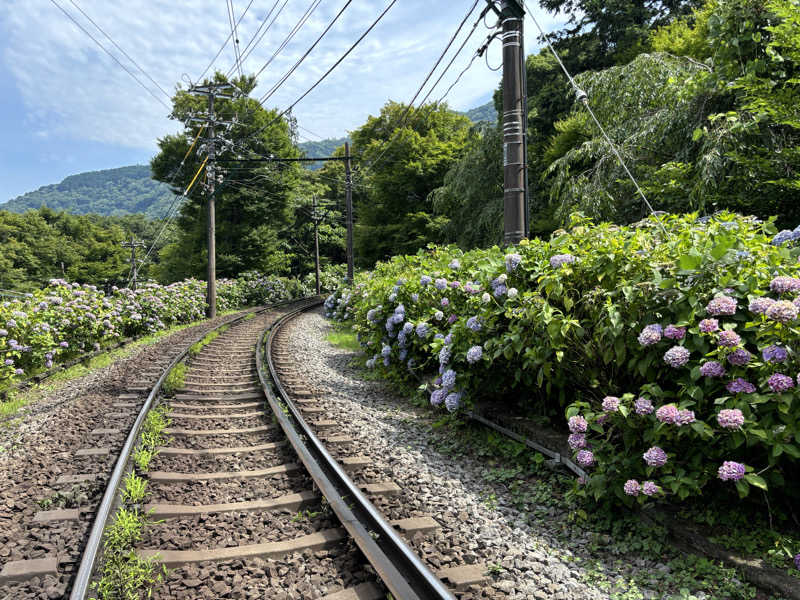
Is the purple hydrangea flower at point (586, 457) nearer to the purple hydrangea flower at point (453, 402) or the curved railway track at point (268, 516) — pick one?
the curved railway track at point (268, 516)

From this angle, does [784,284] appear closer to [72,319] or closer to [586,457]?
[586,457]

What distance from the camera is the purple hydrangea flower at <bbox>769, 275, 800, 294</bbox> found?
2.60m

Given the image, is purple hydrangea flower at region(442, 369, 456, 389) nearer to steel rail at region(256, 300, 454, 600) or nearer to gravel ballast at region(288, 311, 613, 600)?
gravel ballast at region(288, 311, 613, 600)

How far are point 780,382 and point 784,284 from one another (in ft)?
1.78

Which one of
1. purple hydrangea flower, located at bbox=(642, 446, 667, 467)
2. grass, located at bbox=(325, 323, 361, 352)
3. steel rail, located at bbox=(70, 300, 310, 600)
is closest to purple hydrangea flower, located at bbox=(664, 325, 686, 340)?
purple hydrangea flower, located at bbox=(642, 446, 667, 467)

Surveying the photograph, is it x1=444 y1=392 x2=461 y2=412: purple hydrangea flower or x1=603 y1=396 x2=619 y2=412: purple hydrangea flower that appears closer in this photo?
x1=603 y1=396 x2=619 y2=412: purple hydrangea flower

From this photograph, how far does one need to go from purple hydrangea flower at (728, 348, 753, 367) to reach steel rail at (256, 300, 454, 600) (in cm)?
192

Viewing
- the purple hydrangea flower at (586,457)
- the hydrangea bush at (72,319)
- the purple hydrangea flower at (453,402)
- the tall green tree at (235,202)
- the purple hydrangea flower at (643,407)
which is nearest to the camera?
the purple hydrangea flower at (643,407)

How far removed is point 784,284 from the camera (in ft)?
8.55

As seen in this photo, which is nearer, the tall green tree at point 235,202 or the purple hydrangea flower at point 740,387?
the purple hydrangea flower at point 740,387

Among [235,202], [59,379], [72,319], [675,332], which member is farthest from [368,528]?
[235,202]

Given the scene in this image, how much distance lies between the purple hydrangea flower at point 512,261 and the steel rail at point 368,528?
7.75 feet

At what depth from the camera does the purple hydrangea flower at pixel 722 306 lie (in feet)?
8.84

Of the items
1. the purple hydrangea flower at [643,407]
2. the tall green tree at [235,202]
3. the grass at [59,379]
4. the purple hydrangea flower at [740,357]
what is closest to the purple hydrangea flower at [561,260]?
the purple hydrangea flower at [643,407]
